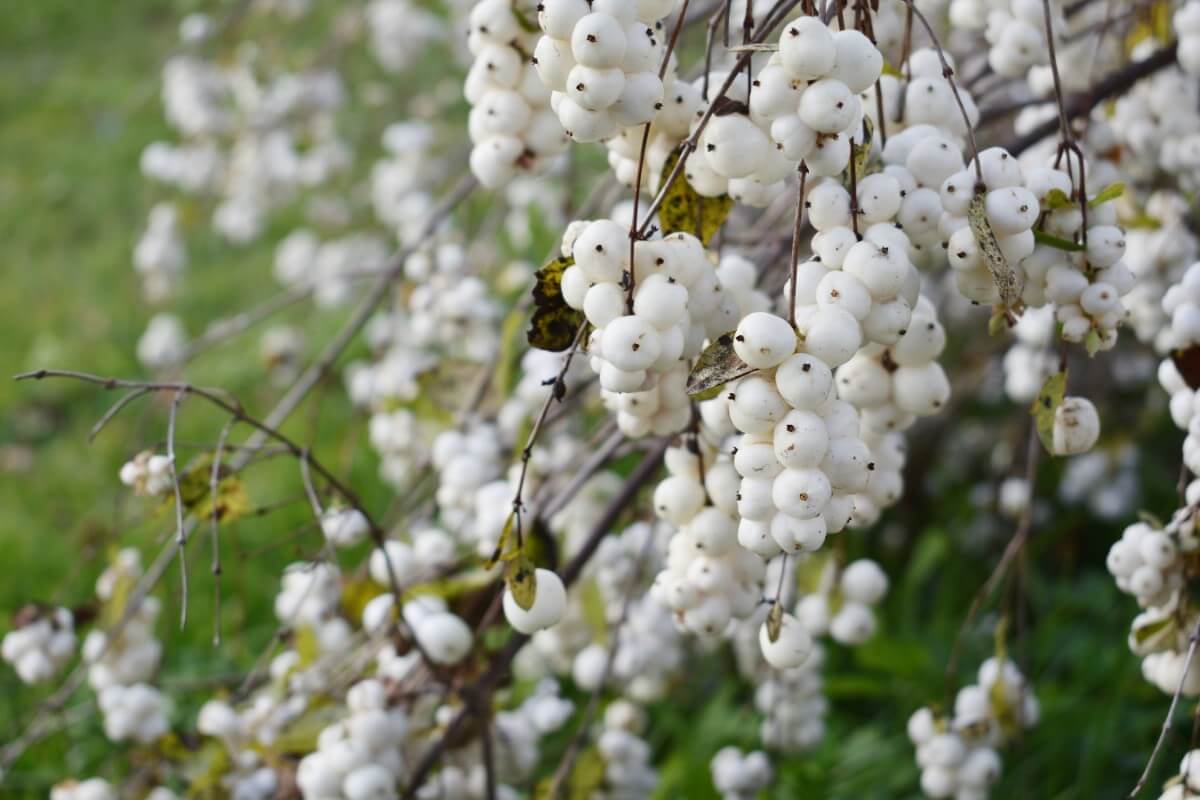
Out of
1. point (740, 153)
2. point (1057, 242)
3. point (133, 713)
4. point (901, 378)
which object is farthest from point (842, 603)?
point (133, 713)

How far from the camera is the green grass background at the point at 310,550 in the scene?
1786 millimetres

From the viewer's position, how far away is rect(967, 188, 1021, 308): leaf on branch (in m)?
0.82

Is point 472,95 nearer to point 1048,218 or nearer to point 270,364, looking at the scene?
point 1048,218

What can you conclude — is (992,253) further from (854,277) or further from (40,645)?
(40,645)

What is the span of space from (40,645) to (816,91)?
1.22 meters

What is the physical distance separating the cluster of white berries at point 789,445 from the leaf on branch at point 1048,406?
23 cm

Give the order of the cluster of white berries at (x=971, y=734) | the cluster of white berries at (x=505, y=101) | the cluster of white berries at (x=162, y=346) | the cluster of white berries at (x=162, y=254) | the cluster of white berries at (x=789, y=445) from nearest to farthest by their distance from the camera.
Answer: the cluster of white berries at (x=789, y=445), the cluster of white berries at (x=505, y=101), the cluster of white berries at (x=971, y=734), the cluster of white berries at (x=162, y=254), the cluster of white berries at (x=162, y=346)

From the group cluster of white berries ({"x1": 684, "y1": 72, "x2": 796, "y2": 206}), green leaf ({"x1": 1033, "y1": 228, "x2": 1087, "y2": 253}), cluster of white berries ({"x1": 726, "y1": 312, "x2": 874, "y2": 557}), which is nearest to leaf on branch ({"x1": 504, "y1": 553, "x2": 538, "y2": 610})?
cluster of white berries ({"x1": 726, "y1": 312, "x2": 874, "y2": 557})

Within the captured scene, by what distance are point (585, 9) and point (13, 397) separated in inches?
124

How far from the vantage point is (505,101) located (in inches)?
40.9

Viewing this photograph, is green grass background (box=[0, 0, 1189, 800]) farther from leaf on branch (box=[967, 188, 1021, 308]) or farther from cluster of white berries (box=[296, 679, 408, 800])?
leaf on branch (box=[967, 188, 1021, 308])

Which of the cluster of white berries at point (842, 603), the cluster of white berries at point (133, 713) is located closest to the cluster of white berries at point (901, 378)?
the cluster of white berries at point (842, 603)

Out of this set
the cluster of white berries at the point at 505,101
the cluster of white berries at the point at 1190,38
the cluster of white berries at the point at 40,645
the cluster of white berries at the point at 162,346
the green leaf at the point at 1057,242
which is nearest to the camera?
the green leaf at the point at 1057,242

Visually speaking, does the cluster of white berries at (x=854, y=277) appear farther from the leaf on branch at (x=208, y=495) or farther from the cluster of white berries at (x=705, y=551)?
the leaf on branch at (x=208, y=495)
